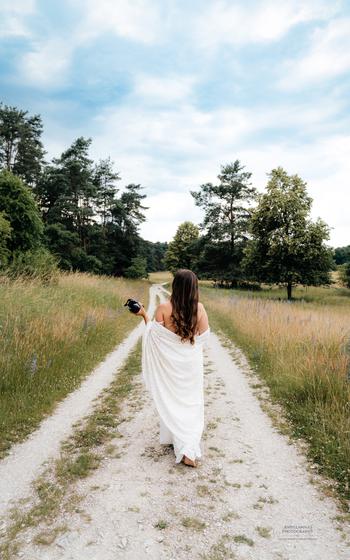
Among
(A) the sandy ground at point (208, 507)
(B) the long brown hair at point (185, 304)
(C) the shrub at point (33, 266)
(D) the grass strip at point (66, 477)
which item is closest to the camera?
(A) the sandy ground at point (208, 507)

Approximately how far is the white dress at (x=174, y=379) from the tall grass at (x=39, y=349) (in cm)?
216

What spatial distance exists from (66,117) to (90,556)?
1569 centimetres

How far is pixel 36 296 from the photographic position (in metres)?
10.4

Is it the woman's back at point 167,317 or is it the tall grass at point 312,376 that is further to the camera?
the woman's back at point 167,317

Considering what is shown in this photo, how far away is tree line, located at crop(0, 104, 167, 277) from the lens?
3519 cm

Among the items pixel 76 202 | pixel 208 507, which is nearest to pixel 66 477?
pixel 208 507

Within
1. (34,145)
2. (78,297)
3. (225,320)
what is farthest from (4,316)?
(34,145)

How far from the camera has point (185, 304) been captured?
4.50 m

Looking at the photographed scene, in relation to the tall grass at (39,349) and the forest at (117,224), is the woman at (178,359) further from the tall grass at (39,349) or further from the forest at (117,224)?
the forest at (117,224)

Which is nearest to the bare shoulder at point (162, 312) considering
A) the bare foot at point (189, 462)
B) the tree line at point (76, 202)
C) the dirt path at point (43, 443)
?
the bare foot at point (189, 462)

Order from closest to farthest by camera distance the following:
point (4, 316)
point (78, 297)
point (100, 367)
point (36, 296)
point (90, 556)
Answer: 1. point (90, 556)
2. point (4, 316)
3. point (100, 367)
4. point (36, 296)
5. point (78, 297)

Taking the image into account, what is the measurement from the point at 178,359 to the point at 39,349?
14.0 ft

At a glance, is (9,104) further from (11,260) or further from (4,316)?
(4,316)

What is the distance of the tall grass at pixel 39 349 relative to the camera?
5660mm
